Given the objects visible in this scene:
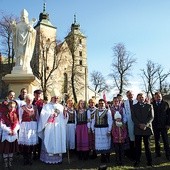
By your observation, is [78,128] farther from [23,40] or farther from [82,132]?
[23,40]

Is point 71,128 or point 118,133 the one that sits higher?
point 71,128

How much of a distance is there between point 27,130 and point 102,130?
2.14 meters

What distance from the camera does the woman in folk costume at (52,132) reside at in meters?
8.65

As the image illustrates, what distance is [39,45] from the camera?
134 ft

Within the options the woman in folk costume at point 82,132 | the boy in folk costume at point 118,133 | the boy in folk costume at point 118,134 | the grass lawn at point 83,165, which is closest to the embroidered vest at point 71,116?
the woman in folk costume at point 82,132

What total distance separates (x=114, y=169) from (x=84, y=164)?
114cm

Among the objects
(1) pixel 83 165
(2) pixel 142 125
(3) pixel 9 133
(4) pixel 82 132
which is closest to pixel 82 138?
(4) pixel 82 132

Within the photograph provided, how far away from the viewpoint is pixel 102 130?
8992 millimetres

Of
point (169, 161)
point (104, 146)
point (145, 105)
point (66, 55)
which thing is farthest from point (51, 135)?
point (66, 55)

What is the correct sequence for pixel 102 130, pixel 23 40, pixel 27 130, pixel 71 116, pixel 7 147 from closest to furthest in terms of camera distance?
pixel 7 147, pixel 27 130, pixel 102 130, pixel 71 116, pixel 23 40

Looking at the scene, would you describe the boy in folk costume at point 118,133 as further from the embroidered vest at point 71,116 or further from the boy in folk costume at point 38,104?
the boy in folk costume at point 38,104

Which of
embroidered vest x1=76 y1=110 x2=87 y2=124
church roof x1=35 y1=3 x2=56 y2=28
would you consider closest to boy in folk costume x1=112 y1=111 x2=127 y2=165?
embroidered vest x1=76 y1=110 x2=87 y2=124

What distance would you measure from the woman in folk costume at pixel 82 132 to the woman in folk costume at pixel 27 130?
1.42m

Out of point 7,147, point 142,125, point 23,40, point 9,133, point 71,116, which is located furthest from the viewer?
point 23,40
